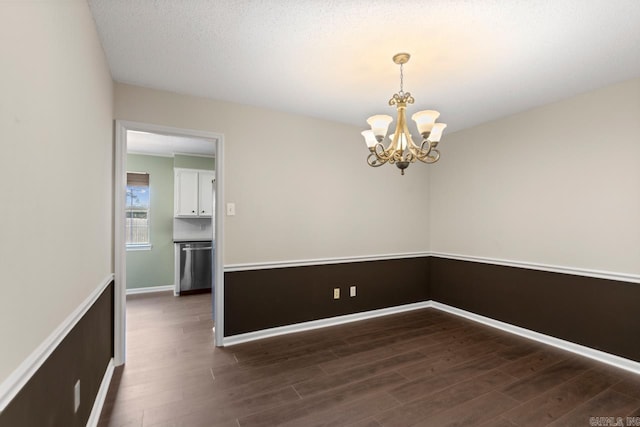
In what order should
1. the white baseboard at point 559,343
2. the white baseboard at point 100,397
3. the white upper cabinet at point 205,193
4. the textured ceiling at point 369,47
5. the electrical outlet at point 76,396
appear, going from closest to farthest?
the electrical outlet at point 76,396 → the textured ceiling at point 369,47 → the white baseboard at point 100,397 → the white baseboard at point 559,343 → the white upper cabinet at point 205,193

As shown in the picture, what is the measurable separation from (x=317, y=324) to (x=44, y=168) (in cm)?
297

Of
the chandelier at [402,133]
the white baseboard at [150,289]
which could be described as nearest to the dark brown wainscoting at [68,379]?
the chandelier at [402,133]

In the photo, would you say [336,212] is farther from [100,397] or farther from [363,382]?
[100,397]

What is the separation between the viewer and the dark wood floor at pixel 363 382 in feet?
6.39

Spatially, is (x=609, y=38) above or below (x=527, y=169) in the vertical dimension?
above

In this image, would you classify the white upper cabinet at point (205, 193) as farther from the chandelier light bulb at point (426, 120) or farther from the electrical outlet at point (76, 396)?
the chandelier light bulb at point (426, 120)

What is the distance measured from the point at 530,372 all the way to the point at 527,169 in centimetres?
201

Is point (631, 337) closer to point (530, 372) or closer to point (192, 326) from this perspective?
point (530, 372)

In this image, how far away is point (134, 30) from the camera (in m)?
1.92

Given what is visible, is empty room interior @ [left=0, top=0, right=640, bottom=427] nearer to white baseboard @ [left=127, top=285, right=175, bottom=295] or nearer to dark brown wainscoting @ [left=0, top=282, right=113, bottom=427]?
dark brown wainscoting @ [left=0, top=282, right=113, bottom=427]

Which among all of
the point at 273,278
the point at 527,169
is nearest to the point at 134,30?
the point at 273,278

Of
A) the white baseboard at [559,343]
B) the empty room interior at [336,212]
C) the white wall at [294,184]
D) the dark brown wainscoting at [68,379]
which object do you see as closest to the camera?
the dark brown wainscoting at [68,379]

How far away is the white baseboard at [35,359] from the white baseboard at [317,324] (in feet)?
5.56

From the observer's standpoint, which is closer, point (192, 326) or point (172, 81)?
point (172, 81)
